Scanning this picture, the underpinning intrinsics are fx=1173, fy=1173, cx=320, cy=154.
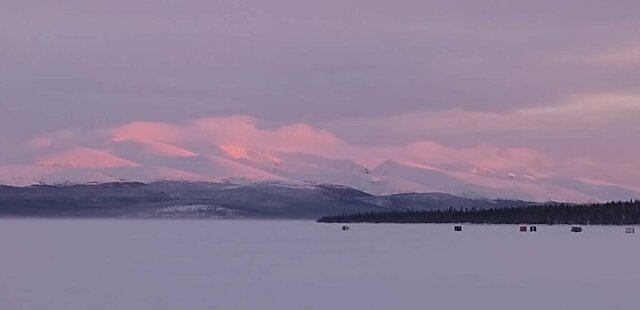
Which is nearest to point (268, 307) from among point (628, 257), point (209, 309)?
point (209, 309)

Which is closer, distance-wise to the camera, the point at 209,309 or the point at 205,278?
the point at 209,309

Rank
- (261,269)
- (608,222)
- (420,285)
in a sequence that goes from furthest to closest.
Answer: (608,222)
(261,269)
(420,285)

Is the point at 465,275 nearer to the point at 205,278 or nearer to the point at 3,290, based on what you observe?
the point at 205,278

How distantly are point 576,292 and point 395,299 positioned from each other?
638cm

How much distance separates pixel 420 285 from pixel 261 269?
37.7 feet

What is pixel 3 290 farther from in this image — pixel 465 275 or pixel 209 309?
pixel 465 275

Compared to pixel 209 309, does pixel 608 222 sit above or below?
above

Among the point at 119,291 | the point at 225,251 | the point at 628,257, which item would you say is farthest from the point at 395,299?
the point at 225,251

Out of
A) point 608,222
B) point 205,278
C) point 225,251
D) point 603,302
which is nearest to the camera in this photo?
point 603,302

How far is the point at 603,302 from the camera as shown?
34125 millimetres

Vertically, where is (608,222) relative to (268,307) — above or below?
above

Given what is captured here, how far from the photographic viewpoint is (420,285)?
134ft

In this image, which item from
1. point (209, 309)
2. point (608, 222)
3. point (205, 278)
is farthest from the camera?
point (608, 222)

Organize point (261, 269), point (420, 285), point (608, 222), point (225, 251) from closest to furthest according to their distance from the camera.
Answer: point (420, 285) < point (261, 269) < point (225, 251) < point (608, 222)
